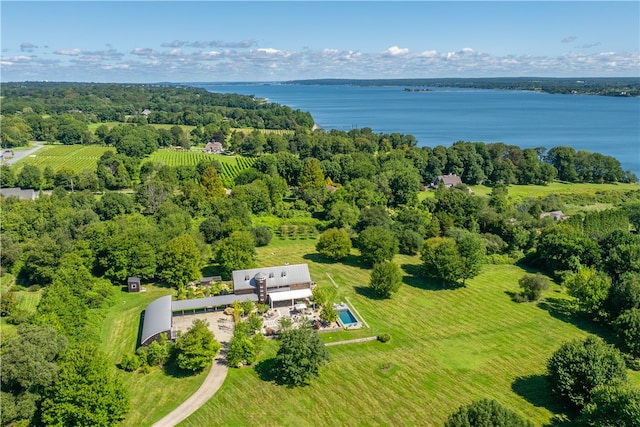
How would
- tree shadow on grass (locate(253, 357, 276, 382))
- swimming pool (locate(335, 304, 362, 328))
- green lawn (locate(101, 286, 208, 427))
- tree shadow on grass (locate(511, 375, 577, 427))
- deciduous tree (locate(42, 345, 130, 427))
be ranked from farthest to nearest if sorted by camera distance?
swimming pool (locate(335, 304, 362, 328)) < tree shadow on grass (locate(253, 357, 276, 382)) < green lawn (locate(101, 286, 208, 427)) < tree shadow on grass (locate(511, 375, 577, 427)) < deciduous tree (locate(42, 345, 130, 427))

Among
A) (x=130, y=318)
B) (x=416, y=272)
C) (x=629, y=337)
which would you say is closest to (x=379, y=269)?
(x=416, y=272)

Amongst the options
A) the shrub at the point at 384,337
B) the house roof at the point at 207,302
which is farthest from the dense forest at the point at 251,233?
the shrub at the point at 384,337

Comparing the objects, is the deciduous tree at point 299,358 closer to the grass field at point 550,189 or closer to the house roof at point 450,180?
the grass field at point 550,189

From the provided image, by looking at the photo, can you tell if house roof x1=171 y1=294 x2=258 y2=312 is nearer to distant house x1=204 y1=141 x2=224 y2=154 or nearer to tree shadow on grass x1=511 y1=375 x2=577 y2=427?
tree shadow on grass x1=511 y1=375 x2=577 y2=427

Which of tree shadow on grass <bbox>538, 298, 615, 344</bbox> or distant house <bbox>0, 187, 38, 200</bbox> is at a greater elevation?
tree shadow on grass <bbox>538, 298, 615, 344</bbox>

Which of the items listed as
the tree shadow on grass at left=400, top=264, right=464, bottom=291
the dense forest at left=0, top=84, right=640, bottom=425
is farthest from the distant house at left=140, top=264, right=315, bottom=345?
the tree shadow on grass at left=400, top=264, right=464, bottom=291

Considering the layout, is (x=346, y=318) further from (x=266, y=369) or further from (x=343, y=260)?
(x=343, y=260)

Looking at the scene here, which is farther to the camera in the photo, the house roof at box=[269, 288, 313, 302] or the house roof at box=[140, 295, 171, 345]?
the house roof at box=[269, 288, 313, 302]

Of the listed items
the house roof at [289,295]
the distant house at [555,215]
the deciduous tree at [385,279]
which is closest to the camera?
the house roof at [289,295]
